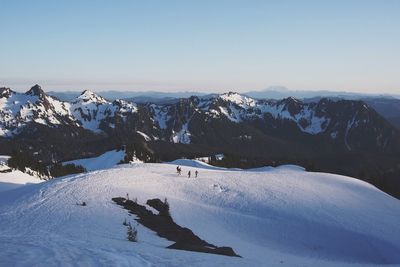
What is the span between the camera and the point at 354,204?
58375 millimetres

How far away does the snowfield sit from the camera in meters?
21.8

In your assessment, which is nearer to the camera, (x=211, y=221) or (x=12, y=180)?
(x=211, y=221)

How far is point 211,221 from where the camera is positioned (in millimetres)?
45281

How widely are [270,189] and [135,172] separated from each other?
1886 cm

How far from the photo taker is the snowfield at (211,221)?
2183 centimetres

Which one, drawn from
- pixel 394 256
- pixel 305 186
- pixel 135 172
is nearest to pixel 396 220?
pixel 394 256

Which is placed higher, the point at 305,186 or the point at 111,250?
the point at 111,250

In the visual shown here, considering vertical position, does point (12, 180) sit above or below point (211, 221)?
below

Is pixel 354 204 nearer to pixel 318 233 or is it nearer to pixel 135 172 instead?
pixel 318 233

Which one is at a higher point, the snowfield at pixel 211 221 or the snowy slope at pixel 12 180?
the snowfield at pixel 211 221

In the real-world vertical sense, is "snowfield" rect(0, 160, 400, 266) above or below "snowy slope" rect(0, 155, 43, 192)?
above

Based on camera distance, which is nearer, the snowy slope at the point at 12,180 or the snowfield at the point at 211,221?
the snowfield at the point at 211,221

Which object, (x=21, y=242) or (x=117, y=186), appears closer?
(x=21, y=242)

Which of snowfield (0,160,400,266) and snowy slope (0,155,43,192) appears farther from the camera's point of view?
snowy slope (0,155,43,192)
